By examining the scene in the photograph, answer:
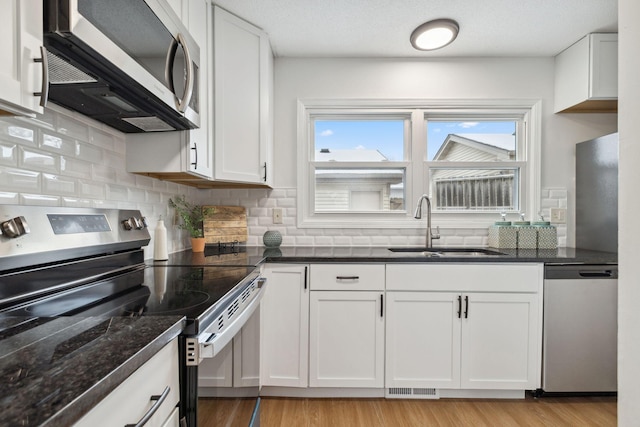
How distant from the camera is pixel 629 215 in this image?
62 centimetres

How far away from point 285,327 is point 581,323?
68.5 inches

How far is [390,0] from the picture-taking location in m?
1.82

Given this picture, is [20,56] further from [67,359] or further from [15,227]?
[67,359]

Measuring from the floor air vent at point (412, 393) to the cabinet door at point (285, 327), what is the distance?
1.74 feet

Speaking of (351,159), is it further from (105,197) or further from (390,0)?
(105,197)

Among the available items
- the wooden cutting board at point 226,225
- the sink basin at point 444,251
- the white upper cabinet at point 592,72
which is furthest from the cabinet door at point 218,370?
the white upper cabinet at point 592,72

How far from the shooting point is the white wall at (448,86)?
242 cm

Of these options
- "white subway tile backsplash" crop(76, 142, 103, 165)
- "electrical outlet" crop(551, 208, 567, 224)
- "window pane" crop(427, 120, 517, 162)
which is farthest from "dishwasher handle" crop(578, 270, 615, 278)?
"white subway tile backsplash" crop(76, 142, 103, 165)

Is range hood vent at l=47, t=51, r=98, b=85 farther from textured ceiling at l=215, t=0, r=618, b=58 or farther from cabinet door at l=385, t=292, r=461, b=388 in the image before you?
cabinet door at l=385, t=292, r=461, b=388

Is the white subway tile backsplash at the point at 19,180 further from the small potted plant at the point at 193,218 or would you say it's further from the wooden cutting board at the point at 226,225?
the wooden cutting board at the point at 226,225

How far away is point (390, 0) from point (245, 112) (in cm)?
108

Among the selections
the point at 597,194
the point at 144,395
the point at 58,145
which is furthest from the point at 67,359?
the point at 597,194

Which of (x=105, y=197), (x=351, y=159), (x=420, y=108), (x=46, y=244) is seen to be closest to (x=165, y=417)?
(x=46, y=244)

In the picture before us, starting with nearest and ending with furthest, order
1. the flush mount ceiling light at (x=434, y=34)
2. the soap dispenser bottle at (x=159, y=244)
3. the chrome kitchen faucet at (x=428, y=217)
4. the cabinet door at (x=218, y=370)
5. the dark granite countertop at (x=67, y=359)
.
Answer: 1. the dark granite countertop at (x=67, y=359)
2. the cabinet door at (x=218, y=370)
3. the soap dispenser bottle at (x=159, y=244)
4. the flush mount ceiling light at (x=434, y=34)
5. the chrome kitchen faucet at (x=428, y=217)
